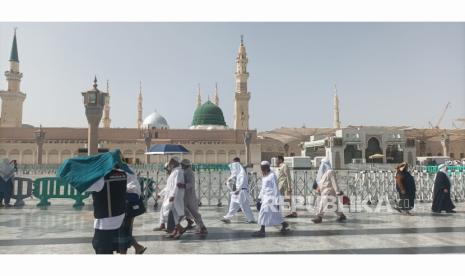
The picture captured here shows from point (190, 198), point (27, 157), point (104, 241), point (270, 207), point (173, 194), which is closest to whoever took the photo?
point (104, 241)

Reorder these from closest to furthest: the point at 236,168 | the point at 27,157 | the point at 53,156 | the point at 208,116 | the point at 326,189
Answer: the point at 236,168 < the point at 326,189 < the point at 27,157 < the point at 53,156 < the point at 208,116

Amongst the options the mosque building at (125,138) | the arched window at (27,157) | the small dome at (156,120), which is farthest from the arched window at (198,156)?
the arched window at (27,157)

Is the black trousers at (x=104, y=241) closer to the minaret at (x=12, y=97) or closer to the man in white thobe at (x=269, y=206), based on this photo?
the man in white thobe at (x=269, y=206)

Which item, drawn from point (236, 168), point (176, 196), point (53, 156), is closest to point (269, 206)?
point (236, 168)

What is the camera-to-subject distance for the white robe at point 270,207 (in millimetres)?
5586

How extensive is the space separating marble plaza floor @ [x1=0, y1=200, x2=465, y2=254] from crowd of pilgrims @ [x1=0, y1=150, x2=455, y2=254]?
286mm

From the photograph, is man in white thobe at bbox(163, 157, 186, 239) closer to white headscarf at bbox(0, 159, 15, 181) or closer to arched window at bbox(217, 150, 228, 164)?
white headscarf at bbox(0, 159, 15, 181)

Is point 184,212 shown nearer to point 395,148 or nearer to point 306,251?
point 306,251

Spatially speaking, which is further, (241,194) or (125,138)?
(125,138)

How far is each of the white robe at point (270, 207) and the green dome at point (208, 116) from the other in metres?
51.4

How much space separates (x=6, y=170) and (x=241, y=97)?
44.9 metres

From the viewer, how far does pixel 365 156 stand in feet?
139

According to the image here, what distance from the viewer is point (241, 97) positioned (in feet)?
173

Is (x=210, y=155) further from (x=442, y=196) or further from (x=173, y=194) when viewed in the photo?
(x=173, y=194)
